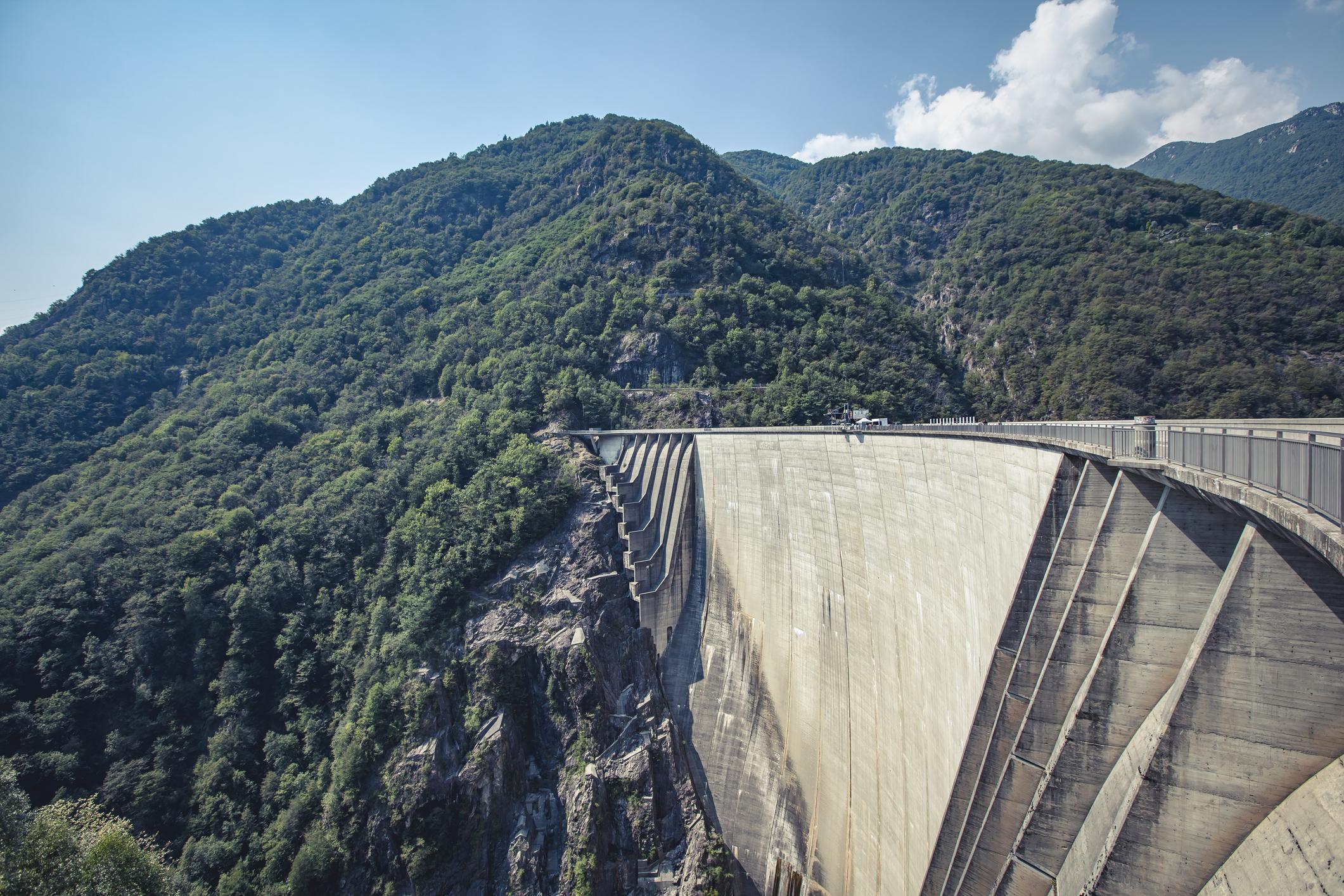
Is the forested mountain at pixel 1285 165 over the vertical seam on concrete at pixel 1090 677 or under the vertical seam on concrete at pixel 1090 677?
over

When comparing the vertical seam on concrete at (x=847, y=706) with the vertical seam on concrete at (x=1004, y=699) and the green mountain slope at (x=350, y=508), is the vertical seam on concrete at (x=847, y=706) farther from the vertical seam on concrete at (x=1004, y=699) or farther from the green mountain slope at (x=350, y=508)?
the green mountain slope at (x=350, y=508)

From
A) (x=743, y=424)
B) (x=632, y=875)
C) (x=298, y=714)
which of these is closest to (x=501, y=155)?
(x=743, y=424)

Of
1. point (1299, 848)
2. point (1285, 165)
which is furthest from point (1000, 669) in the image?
point (1285, 165)

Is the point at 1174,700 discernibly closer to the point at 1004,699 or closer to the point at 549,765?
the point at 1004,699

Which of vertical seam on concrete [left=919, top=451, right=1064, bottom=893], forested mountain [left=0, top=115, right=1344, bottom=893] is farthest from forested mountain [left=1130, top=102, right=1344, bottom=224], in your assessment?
vertical seam on concrete [left=919, top=451, right=1064, bottom=893]

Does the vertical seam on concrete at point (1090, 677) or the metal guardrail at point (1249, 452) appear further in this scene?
the vertical seam on concrete at point (1090, 677)

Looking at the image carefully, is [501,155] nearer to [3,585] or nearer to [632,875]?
[3,585]

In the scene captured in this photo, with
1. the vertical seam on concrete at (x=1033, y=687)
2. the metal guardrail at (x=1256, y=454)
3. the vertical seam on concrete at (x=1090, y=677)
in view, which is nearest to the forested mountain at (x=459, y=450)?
the vertical seam on concrete at (x=1033, y=687)
